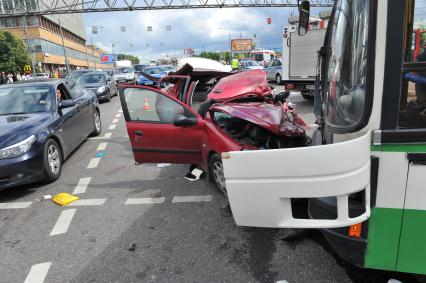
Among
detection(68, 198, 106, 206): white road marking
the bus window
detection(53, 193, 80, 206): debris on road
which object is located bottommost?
detection(68, 198, 106, 206): white road marking

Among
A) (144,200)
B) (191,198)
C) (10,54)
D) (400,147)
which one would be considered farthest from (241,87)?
(10,54)

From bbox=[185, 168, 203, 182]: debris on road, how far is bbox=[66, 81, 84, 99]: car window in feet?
11.8

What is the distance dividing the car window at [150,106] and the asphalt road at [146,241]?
3.49ft

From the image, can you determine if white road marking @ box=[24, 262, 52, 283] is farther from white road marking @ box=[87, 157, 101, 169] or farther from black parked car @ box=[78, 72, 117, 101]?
black parked car @ box=[78, 72, 117, 101]

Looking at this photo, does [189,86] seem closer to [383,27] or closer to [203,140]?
[203,140]

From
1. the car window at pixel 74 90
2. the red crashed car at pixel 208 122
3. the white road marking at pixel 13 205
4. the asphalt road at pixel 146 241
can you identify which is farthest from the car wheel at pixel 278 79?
the white road marking at pixel 13 205

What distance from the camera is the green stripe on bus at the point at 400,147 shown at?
194cm

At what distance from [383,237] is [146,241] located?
2.33 metres

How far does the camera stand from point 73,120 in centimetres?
667

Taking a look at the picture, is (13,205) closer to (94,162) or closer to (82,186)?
(82,186)

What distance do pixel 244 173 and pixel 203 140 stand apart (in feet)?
7.87

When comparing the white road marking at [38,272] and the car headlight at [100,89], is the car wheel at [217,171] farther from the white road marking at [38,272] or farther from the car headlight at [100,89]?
the car headlight at [100,89]

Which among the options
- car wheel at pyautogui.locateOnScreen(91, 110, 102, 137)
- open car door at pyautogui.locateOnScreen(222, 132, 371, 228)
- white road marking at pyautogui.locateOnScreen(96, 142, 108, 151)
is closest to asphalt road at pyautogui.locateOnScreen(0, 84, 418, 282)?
open car door at pyautogui.locateOnScreen(222, 132, 371, 228)

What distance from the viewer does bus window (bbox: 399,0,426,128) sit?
6.12 feet
